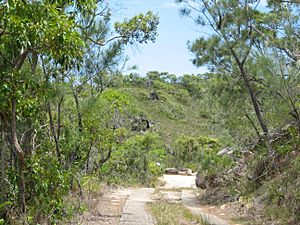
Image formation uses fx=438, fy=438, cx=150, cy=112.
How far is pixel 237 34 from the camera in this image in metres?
12.6

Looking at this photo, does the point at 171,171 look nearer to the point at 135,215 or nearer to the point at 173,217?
the point at 135,215

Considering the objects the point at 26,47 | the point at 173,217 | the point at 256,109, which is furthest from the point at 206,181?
the point at 26,47

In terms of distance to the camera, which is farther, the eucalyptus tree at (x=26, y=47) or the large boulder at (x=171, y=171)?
the large boulder at (x=171, y=171)

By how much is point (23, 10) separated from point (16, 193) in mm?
2638

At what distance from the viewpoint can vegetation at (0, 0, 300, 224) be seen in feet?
15.5

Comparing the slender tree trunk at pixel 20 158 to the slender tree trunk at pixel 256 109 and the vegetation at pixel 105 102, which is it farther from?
the slender tree trunk at pixel 256 109

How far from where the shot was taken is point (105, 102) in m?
10.7

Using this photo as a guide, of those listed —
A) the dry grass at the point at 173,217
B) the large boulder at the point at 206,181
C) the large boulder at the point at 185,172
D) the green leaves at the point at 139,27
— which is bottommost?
the dry grass at the point at 173,217

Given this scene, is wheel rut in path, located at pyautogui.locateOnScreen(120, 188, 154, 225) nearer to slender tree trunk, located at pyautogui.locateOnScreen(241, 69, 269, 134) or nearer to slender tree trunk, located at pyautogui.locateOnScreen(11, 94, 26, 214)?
slender tree trunk, located at pyautogui.locateOnScreen(11, 94, 26, 214)

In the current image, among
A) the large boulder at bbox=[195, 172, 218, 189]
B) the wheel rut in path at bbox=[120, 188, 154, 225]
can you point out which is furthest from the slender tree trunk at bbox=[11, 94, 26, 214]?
the large boulder at bbox=[195, 172, 218, 189]

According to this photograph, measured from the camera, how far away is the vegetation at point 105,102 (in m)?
4.72

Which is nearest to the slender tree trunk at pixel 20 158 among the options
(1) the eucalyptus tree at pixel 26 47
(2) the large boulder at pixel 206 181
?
(1) the eucalyptus tree at pixel 26 47

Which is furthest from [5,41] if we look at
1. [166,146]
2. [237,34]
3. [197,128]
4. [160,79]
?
[160,79]

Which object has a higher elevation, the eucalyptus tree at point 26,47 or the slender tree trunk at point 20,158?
the eucalyptus tree at point 26,47
